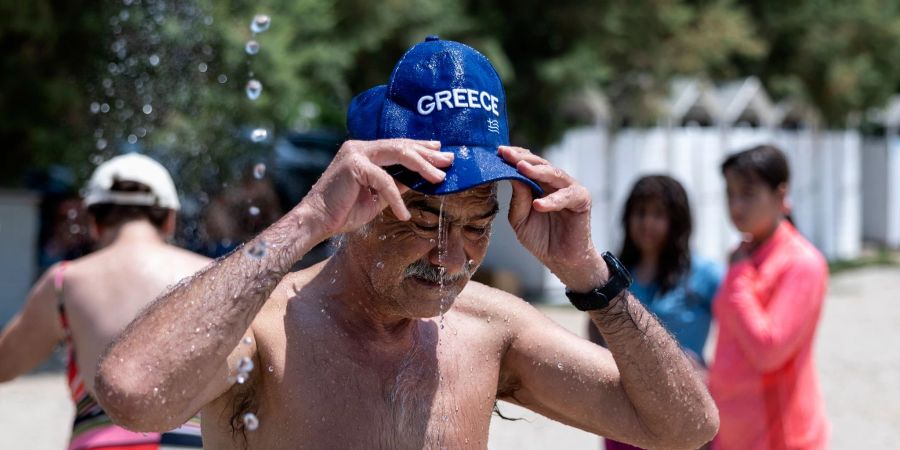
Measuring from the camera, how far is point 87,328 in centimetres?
348

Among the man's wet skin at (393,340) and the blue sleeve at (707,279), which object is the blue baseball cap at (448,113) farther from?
the blue sleeve at (707,279)

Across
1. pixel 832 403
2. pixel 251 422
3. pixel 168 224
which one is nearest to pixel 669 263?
pixel 168 224

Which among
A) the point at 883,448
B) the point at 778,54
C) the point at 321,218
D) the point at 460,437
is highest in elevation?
the point at 321,218

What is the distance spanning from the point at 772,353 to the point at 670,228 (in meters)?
0.75

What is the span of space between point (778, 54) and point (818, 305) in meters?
16.5

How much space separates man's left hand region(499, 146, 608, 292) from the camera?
204cm

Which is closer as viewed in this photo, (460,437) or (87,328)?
(460,437)

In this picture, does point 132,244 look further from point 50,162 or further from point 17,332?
point 50,162

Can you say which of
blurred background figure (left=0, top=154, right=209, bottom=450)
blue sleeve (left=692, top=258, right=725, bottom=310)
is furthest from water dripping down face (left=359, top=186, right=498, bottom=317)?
blue sleeve (left=692, top=258, right=725, bottom=310)

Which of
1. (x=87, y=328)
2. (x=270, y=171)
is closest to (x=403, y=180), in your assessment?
(x=87, y=328)

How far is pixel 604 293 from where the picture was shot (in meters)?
2.19

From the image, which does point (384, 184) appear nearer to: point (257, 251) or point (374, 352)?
point (257, 251)

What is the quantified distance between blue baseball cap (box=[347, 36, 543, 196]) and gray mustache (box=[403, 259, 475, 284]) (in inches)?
7.3

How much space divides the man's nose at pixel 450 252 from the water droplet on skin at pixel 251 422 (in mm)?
434
